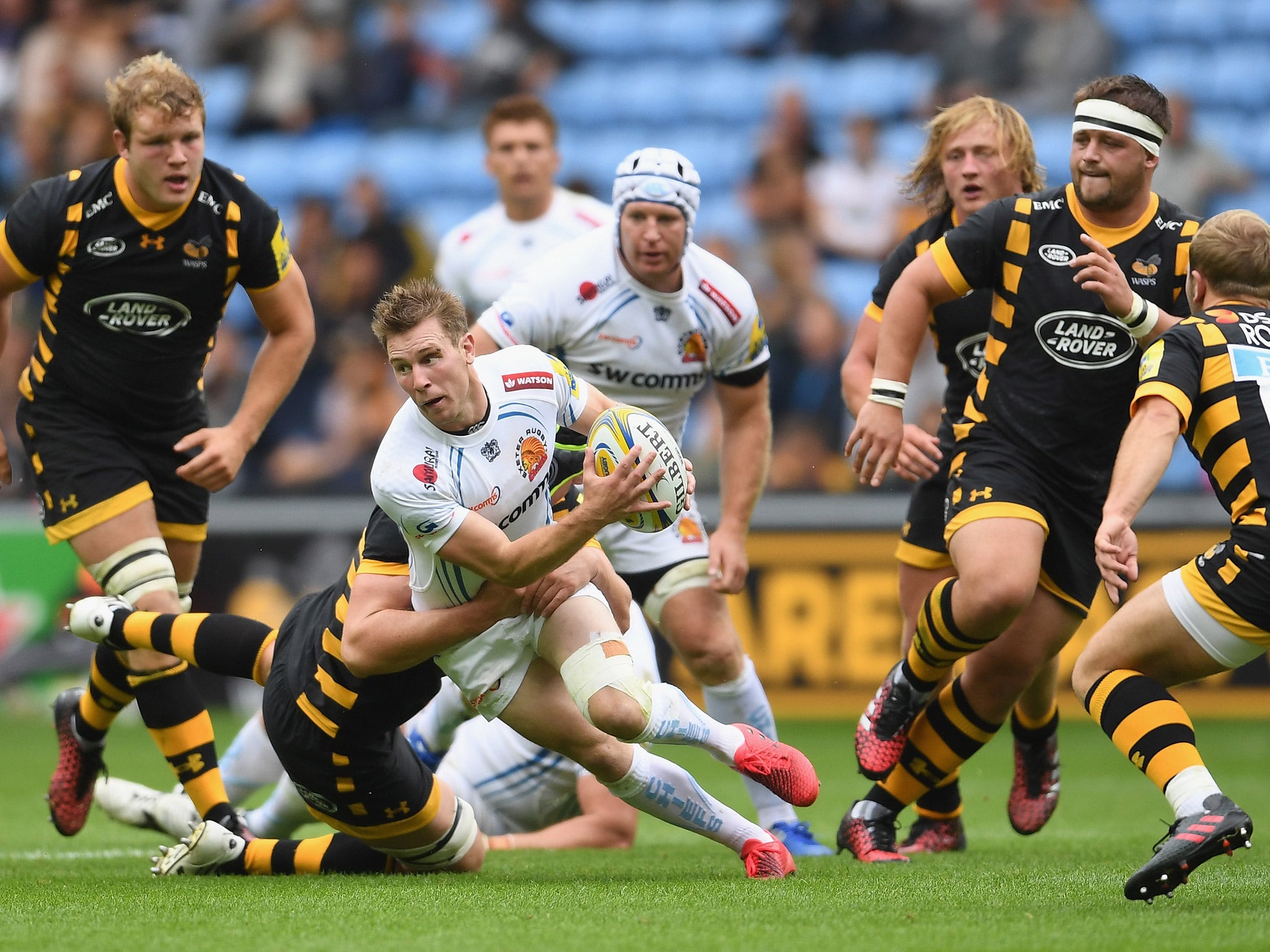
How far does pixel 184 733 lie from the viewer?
6.02 metres

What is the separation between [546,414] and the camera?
5.27 metres

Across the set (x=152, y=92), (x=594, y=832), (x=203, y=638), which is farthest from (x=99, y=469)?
(x=594, y=832)

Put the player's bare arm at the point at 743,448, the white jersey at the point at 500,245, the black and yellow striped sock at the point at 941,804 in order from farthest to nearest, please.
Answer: the white jersey at the point at 500,245 < the player's bare arm at the point at 743,448 < the black and yellow striped sock at the point at 941,804

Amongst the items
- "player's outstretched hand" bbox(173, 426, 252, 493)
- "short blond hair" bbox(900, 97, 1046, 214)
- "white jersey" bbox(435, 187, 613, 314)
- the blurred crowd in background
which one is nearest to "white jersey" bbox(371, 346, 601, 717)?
"player's outstretched hand" bbox(173, 426, 252, 493)

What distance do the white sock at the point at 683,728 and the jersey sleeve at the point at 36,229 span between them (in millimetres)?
2878

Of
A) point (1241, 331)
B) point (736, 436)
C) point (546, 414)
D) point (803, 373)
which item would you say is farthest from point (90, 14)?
point (1241, 331)

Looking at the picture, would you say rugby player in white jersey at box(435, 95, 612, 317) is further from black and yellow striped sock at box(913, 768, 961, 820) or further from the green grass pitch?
black and yellow striped sock at box(913, 768, 961, 820)

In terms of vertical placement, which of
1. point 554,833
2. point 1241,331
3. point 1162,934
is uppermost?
point 1241,331

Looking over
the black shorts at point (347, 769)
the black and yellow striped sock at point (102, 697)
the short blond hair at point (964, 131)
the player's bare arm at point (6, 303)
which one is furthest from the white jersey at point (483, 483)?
the short blond hair at point (964, 131)

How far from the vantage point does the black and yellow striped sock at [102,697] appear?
247 inches

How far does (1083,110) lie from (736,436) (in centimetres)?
205

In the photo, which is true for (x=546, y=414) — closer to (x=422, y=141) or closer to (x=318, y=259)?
(x=318, y=259)

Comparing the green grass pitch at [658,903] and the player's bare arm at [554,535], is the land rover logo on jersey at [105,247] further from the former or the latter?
the green grass pitch at [658,903]

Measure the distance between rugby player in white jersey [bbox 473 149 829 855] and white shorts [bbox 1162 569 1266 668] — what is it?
2.27 m
